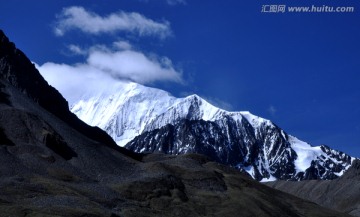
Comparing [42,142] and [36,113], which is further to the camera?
[36,113]

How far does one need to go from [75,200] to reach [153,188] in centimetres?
3817

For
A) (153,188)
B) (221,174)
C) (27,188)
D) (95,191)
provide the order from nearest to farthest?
Answer: 1. (27,188)
2. (95,191)
3. (153,188)
4. (221,174)

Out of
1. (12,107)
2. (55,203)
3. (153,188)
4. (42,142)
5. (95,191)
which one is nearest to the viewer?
(55,203)

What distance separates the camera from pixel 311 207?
Result: 188625mm

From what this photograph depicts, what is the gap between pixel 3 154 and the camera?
138750 millimetres

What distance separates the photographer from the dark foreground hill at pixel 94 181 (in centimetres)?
11444

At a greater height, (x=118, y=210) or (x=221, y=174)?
(x=221, y=174)

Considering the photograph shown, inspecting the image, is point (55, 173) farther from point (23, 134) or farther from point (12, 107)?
point (12, 107)

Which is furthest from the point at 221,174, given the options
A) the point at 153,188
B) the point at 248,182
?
the point at 153,188

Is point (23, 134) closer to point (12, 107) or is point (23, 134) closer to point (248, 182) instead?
point (12, 107)

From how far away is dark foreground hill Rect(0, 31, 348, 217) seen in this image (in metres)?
114

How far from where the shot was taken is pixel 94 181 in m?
144

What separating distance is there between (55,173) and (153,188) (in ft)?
78.8

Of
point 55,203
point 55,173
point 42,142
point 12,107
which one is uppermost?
point 12,107
